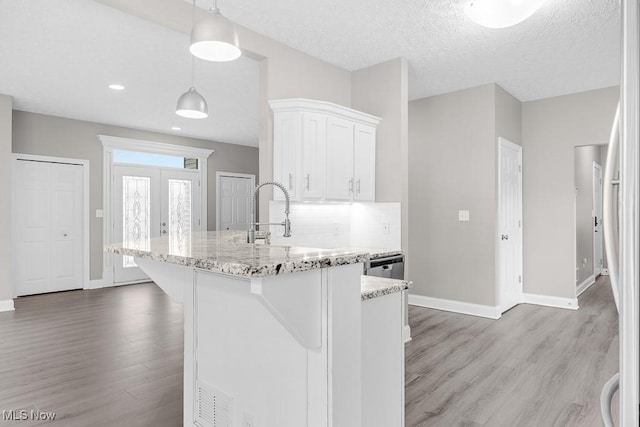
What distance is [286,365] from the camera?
5.08 ft

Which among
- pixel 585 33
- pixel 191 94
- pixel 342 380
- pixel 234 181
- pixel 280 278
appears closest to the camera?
pixel 280 278

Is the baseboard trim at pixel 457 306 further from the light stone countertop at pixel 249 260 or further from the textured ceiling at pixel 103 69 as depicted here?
the light stone countertop at pixel 249 260

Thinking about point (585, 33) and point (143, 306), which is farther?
point (143, 306)

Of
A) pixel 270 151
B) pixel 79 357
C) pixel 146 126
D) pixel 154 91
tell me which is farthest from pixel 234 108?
pixel 79 357

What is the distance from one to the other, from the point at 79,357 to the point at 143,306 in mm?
1888

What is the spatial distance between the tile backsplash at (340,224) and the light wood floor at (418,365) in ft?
3.55

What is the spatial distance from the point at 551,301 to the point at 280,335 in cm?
493

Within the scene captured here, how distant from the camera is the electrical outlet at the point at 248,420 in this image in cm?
170

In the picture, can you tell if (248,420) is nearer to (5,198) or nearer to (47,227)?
(5,198)

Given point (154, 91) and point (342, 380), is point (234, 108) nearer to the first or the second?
point (154, 91)

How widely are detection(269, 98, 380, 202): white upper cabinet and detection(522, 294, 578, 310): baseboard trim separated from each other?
3.16 m

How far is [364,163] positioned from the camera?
4008 mm

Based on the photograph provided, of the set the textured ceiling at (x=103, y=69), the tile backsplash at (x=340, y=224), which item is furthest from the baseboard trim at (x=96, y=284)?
the tile backsplash at (x=340, y=224)

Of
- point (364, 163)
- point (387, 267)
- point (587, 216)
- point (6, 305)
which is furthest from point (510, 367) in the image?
point (6, 305)
